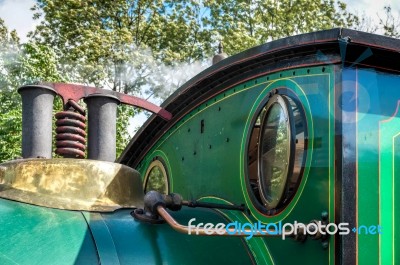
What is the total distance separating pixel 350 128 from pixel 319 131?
149 millimetres

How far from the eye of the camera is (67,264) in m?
2.26

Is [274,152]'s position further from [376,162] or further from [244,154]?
[376,162]

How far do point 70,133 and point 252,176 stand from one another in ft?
3.52

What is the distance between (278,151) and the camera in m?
2.70

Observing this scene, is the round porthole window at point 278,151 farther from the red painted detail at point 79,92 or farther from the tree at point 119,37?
the tree at point 119,37

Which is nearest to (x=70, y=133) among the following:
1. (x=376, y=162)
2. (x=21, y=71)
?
(x=376, y=162)

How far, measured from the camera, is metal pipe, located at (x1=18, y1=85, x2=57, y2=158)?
3.01 metres

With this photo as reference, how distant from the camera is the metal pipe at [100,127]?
10.6 ft

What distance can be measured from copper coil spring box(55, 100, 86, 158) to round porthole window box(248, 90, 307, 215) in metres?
1.00

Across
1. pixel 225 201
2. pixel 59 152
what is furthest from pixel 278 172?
pixel 59 152

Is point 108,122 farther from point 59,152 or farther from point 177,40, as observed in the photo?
point 177,40

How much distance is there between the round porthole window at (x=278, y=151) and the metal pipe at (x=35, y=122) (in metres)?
1.15

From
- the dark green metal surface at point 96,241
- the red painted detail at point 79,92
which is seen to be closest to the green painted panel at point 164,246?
the dark green metal surface at point 96,241

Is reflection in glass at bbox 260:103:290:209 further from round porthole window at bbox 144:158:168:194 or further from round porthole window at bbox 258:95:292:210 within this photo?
round porthole window at bbox 144:158:168:194
